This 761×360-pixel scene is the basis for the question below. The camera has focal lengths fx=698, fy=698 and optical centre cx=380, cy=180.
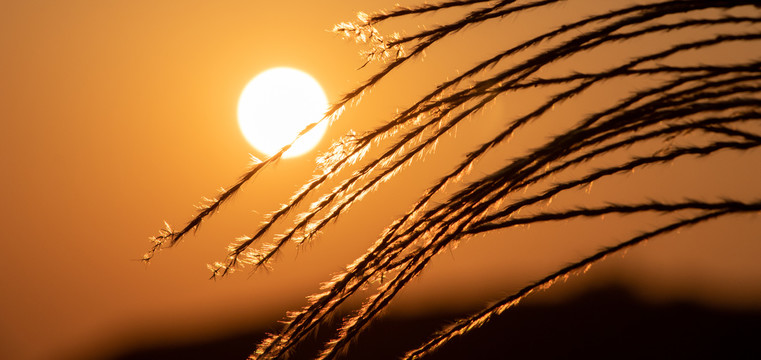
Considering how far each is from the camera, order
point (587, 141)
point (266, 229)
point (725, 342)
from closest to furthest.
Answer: point (587, 141)
point (266, 229)
point (725, 342)

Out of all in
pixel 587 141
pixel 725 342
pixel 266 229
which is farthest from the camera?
pixel 725 342

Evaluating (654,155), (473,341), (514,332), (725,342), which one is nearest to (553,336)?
(514,332)

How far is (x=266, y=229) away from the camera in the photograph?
3.47 feet

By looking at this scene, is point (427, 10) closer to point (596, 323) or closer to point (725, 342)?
point (725, 342)

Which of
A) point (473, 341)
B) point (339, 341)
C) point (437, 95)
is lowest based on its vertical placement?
point (339, 341)

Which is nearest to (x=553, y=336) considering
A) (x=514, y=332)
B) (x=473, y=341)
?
(x=514, y=332)

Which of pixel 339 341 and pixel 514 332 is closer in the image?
pixel 339 341

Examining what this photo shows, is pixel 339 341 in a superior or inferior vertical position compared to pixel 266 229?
inferior

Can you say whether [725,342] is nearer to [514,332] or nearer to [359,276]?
[514,332]

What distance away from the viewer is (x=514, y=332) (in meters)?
5.95

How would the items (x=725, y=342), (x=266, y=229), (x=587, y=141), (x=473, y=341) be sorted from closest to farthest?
(x=587, y=141), (x=266, y=229), (x=725, y=342), (x=473, y=341)

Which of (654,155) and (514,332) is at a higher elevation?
(514,332)

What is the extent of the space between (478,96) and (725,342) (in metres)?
4.79

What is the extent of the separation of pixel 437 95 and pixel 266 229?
1.07 feet
